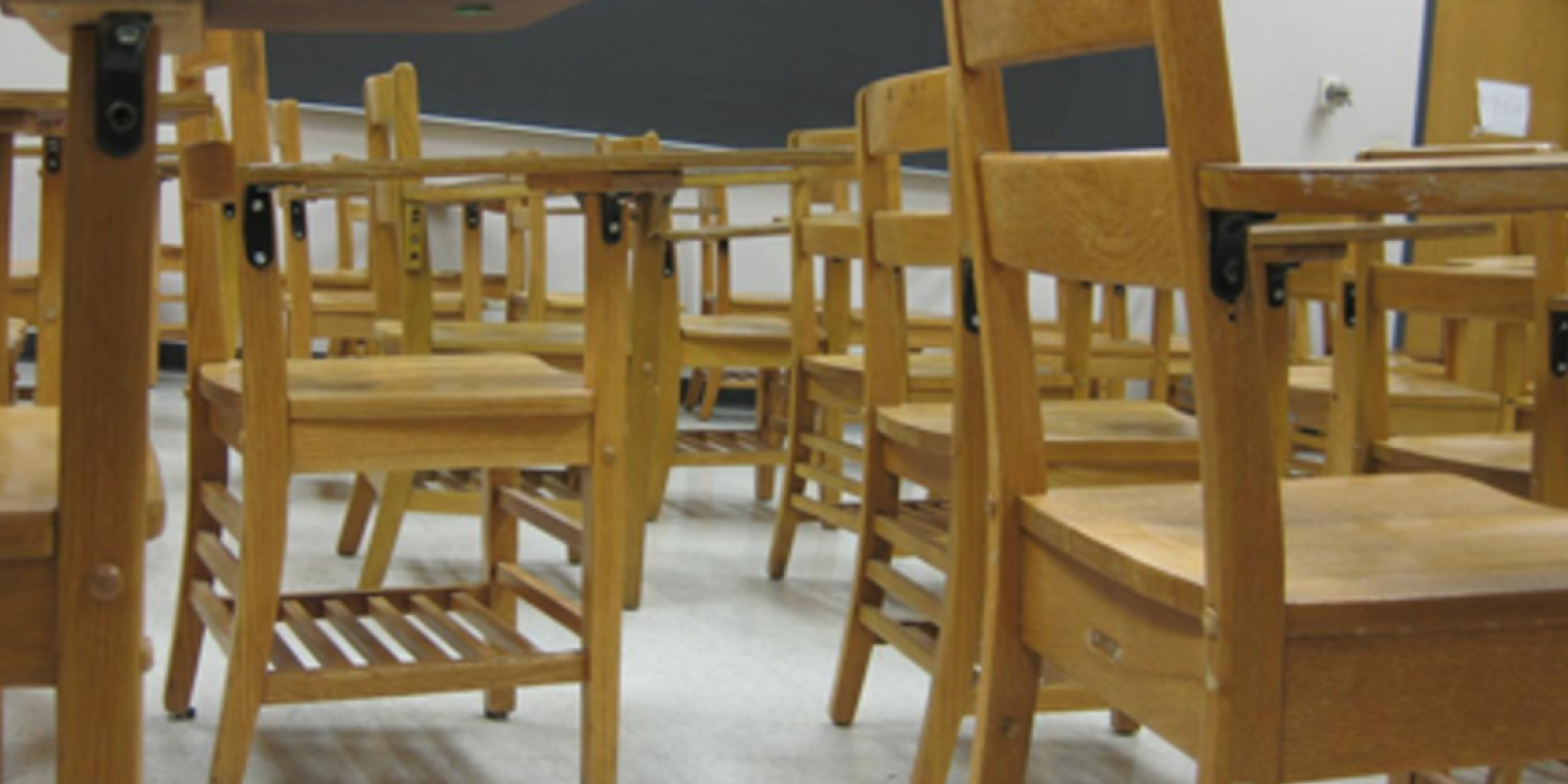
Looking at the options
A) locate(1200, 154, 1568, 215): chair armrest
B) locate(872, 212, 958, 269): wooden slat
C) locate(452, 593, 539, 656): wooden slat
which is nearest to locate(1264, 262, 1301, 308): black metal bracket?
locate(872, 212, 958, 269): wooden slat

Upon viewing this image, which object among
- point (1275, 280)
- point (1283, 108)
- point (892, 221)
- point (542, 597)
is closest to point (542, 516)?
point (542, 597)

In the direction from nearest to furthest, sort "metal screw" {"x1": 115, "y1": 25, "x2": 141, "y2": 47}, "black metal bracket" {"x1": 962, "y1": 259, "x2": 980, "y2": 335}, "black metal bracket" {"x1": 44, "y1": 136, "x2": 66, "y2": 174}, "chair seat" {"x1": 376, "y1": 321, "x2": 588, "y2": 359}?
"metal screw" {"x1": 115, "y1": 25, "x2": 141, "y2": 47} → "black metal bracket" {"x1": 962, "y1": 259, "x2": 980, "y2": 335} → "black metal bracket" {"x1": 44, "y1": 136, "x2": 66, "y2": 174} → "chair seat" {"x1": 376, "y1": 321, "x2": 588, "y2": 359}

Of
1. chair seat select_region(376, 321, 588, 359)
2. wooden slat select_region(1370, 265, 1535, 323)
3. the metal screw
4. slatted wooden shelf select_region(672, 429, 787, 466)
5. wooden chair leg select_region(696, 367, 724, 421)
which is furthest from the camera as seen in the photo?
wooden chair leg select_region(696, 367, 724, 421)

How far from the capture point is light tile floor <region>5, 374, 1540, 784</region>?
6.84 feet

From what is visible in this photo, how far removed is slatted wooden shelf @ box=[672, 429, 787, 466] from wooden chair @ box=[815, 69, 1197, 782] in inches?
38.5

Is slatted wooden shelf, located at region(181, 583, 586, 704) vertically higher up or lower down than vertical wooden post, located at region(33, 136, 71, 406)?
lower down

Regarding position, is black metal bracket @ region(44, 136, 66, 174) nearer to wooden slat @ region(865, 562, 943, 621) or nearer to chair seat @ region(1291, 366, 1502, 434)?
wooden slat @ region(865, 562, 943, 621)

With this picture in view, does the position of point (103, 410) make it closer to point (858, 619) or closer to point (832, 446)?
point (858, 619)

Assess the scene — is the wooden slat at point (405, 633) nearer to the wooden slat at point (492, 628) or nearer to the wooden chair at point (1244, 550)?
the wooden slat at point (492, 628)

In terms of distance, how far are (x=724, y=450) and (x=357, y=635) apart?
186 centimetres

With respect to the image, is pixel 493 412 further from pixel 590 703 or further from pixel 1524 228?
pixel 1524 228

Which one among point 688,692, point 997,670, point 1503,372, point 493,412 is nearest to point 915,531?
point 688,692

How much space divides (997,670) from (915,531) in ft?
2.94

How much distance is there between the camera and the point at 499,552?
7.63 ft
